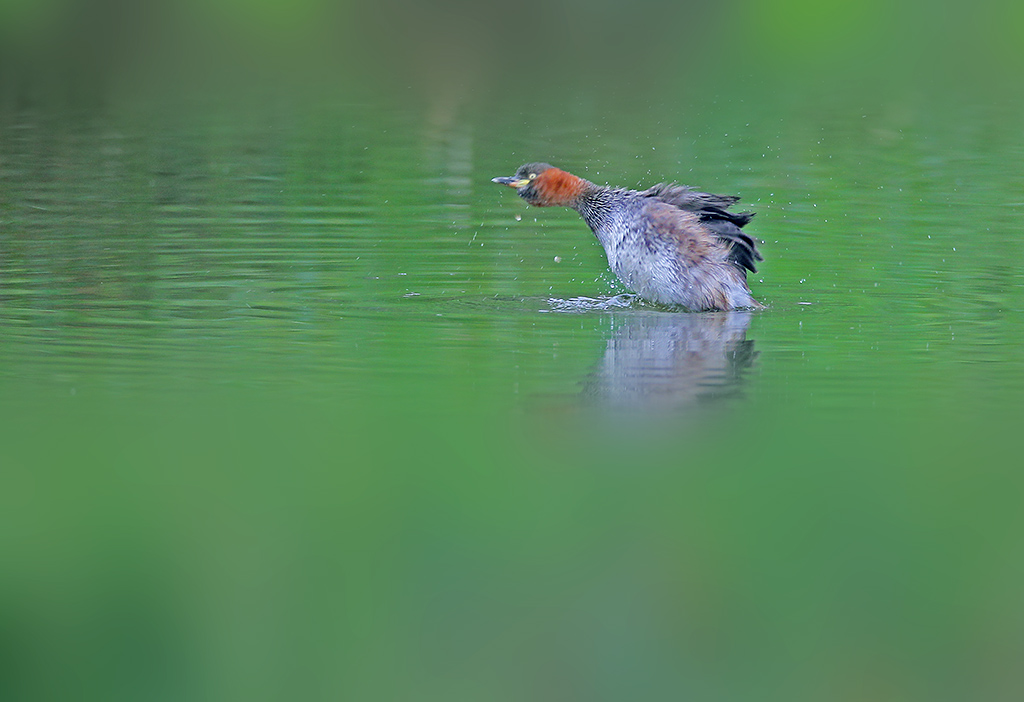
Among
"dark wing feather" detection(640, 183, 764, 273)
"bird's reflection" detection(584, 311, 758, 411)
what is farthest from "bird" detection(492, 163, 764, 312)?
"bird's reflection" detection(584, 311, 758, 411)

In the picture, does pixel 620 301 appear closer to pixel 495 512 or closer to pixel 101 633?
pixel 495 512

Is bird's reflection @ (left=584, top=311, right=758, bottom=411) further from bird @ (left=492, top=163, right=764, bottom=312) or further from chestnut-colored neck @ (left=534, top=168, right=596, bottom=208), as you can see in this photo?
chestnut-colored neck @ (left=534, top=168, right=596, bottom=208)

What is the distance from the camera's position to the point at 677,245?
534 inches

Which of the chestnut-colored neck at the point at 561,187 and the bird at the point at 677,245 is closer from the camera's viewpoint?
the bird at the point at 677,245

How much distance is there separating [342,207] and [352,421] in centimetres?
935

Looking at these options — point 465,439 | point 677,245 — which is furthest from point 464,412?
point 677,245

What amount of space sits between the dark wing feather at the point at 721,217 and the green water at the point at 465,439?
419mm

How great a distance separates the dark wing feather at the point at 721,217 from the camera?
13906 millimetres

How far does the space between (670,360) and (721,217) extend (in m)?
2.92

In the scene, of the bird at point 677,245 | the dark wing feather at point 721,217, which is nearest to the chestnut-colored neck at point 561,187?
the bird at point 677,245

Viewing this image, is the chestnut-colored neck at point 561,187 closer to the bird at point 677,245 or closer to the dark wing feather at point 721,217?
the bird at point 677,245

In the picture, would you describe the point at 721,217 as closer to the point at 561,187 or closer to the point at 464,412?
the point at 561,187

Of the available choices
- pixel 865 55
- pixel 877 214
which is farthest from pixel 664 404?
pixel 865 55

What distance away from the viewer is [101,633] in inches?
275
